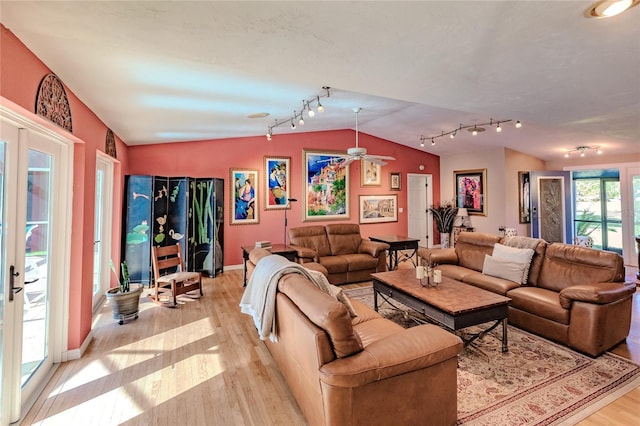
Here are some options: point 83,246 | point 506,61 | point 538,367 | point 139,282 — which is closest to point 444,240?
point 538,367

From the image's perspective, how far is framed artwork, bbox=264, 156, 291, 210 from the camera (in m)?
6.36

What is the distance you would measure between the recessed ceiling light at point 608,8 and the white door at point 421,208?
6710 mm

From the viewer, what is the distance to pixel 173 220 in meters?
5.14

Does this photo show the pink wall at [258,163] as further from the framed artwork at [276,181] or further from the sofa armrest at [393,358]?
the sofa armrest at [393,358]

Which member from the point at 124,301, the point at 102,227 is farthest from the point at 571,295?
the point at 102,227

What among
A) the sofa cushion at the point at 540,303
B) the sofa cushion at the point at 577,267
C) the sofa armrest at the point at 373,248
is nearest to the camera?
the sofa cushion at the point at 540,303

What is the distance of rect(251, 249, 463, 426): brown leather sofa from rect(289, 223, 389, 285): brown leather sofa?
2.90 metres

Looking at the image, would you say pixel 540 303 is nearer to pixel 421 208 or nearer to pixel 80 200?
pixel 80 200

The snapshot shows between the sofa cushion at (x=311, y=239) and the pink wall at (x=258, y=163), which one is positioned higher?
the pink wall at (x=258, y=163)

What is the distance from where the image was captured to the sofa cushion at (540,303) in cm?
287

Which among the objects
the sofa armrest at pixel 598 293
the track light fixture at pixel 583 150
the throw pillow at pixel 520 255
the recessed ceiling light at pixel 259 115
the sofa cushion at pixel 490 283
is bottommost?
the sofa cushion at pixel 490 283

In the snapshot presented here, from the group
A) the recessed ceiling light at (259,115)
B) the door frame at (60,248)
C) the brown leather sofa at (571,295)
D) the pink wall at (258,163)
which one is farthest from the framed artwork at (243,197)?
the brown leather sofa at (571,295)

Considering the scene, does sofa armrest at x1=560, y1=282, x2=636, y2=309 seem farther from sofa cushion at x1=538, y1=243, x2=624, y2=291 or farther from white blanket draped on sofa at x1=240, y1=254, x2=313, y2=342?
white blanket draped on sofa at x1=240, y1=254, x2=313, y2=342

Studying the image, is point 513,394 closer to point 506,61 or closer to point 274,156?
point 506,61
